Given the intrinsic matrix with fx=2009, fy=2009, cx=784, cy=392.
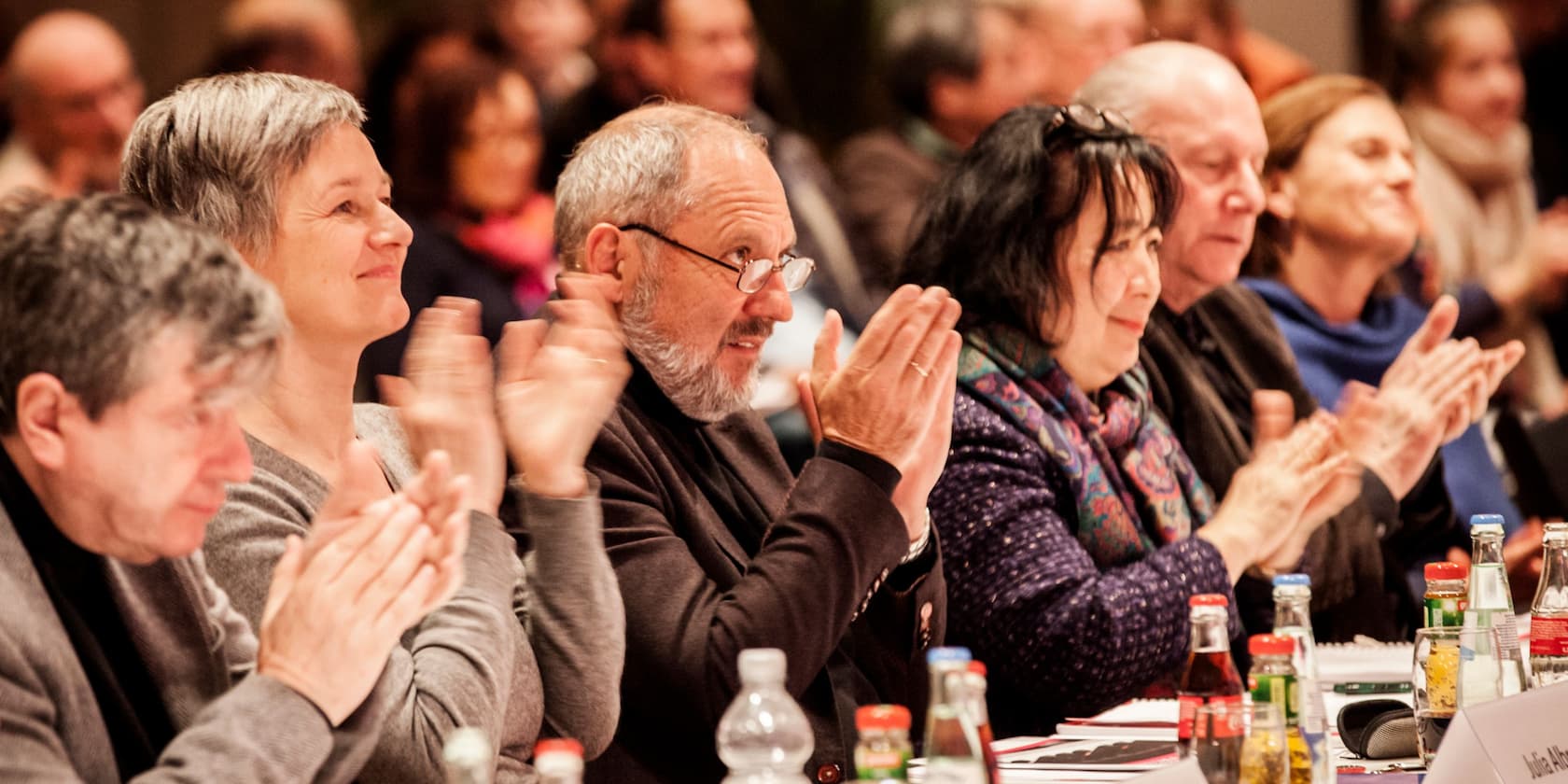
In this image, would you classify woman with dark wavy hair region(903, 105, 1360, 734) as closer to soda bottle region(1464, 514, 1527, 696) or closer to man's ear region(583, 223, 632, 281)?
soda bottle region(1464, 514, 1527, 696)

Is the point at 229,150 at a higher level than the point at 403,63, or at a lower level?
lower

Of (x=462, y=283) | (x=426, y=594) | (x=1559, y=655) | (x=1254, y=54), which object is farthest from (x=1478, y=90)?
(x=426, y=594)

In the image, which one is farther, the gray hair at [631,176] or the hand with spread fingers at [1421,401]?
the hand with spread fingers at [1421,401]

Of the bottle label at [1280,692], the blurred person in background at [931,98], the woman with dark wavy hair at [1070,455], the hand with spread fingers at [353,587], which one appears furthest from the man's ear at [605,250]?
the blurred person in background at [931,98]

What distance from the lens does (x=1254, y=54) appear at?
6.13 metres

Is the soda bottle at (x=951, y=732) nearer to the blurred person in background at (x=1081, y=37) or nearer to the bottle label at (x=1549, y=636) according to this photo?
the bottle label at (x=1549, y=636)

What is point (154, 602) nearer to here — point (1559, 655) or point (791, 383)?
point (1559, 655)

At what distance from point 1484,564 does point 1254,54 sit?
3842 millimetres

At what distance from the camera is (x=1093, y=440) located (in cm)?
314

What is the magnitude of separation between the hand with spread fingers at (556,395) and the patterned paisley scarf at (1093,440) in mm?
898

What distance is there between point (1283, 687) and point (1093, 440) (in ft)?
3.57

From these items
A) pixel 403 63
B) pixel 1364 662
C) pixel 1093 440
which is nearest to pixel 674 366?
pixel 1093 440

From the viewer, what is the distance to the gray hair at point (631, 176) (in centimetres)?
271

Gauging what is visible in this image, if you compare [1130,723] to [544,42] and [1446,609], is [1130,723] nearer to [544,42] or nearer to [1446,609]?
[1446,609]
